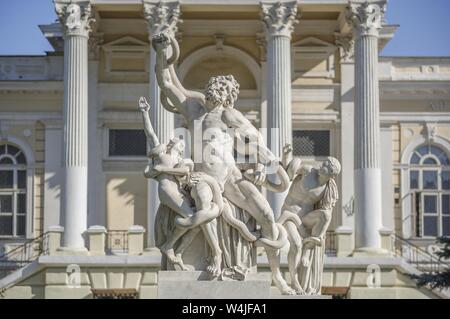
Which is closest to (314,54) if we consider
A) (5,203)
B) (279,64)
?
(279,64)

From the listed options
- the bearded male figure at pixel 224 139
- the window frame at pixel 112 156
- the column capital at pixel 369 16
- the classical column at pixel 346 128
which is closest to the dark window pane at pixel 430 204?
the classical column at pixel 346 128

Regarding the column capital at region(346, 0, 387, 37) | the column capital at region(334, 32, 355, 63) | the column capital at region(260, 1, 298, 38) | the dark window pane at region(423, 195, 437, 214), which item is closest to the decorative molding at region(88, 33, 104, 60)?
the column capital at region(260, 1, 298, 38)

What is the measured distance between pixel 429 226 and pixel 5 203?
13.5m

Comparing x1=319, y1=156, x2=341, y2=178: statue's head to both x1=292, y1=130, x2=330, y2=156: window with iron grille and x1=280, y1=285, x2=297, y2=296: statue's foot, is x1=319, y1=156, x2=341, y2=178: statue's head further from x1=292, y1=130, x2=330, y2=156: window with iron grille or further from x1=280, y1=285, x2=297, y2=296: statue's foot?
x1=292, y1=130, x2=330, y2=156: window with iron grille

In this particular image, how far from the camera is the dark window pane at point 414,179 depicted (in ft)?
127

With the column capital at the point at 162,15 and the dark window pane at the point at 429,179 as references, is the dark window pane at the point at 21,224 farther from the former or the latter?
the dark window pane at the point at 429,179

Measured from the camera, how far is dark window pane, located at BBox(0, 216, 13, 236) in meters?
38.0

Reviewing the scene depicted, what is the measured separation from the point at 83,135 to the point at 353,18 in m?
8.42

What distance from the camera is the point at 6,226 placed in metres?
38.0

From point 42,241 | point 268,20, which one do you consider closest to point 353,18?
point 268,20

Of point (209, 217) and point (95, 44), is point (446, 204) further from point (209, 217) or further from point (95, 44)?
point (209, 217)

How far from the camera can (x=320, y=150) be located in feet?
126

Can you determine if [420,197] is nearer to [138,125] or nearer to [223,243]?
[138,125]

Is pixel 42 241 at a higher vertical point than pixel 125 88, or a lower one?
lower
